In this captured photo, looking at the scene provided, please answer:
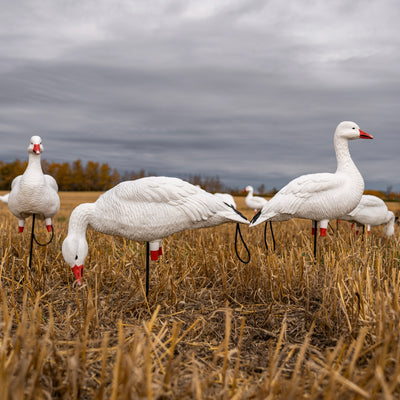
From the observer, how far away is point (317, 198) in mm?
5344

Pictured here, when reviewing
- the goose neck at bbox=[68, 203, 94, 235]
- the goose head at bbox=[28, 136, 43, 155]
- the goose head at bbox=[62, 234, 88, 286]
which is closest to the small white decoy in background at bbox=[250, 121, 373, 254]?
the goose neck at bbox=[68, 203, 94, 235]

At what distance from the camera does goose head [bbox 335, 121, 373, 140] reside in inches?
227

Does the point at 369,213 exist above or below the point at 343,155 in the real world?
below

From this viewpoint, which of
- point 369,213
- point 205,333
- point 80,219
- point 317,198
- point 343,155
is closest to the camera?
point 205,333

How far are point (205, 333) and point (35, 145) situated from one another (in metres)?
3.79

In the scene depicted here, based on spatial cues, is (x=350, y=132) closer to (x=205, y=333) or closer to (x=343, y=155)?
(x=343, y=155)

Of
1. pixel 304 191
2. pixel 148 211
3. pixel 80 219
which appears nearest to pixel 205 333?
pixel 148 211

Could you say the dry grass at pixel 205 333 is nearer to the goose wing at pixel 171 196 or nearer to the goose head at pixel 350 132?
the goose wing at pixel 171 196

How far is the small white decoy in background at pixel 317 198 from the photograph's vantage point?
210 inches

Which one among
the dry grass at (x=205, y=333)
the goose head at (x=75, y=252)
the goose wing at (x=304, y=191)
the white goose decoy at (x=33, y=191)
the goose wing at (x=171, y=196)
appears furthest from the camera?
the white goose decoy at (x=33, y=191)

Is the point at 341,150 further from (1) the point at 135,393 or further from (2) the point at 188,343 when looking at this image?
(1) the point at 135,393

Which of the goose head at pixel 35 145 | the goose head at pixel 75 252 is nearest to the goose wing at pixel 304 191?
the goose head at pixel 75 252

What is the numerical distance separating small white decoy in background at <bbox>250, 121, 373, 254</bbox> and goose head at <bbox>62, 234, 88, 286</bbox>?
2.48 m

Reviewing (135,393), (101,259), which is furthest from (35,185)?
(135,393)
